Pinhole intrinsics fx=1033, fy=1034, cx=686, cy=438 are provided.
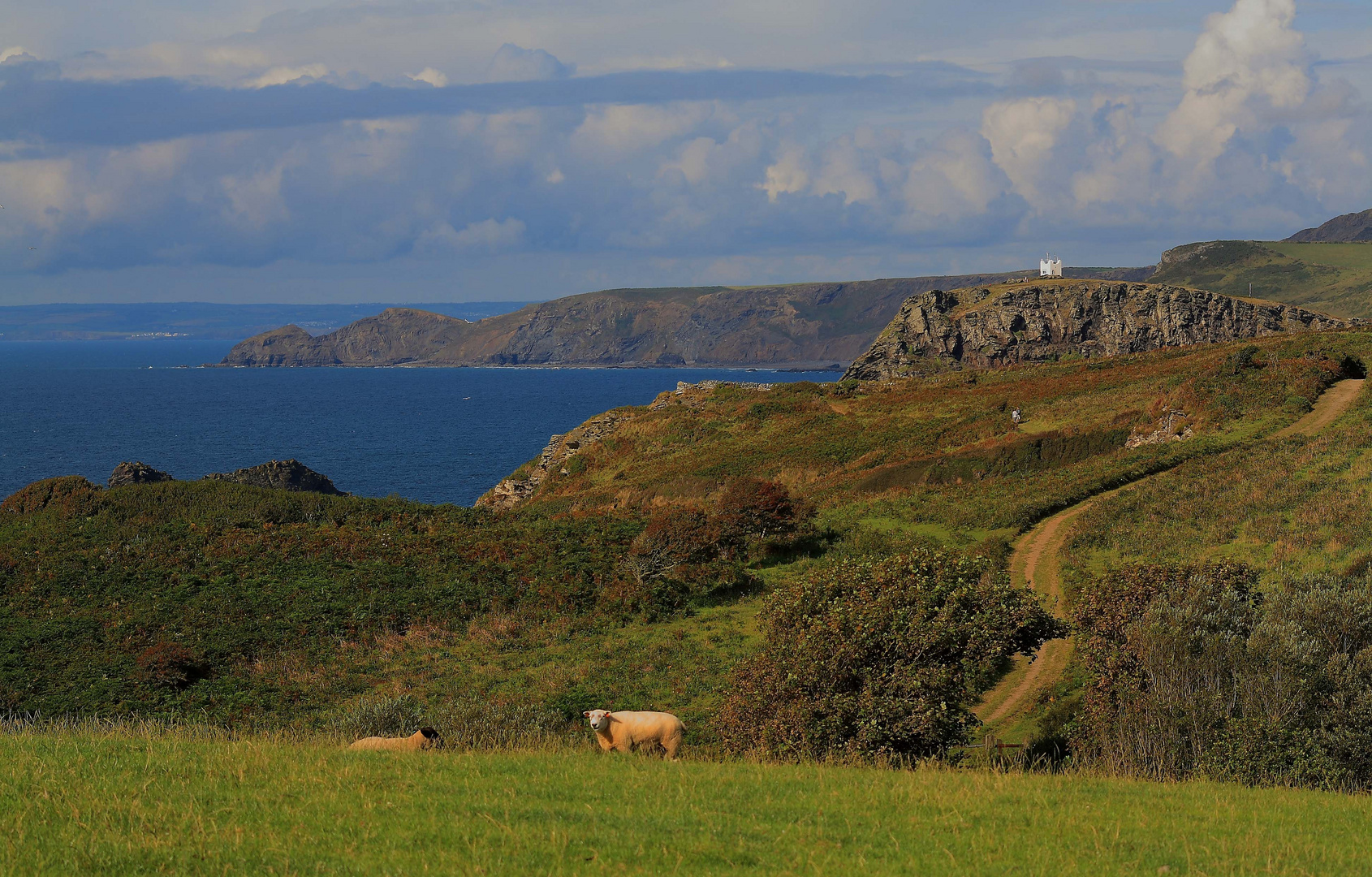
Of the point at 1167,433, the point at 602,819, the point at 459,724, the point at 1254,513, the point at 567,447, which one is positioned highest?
the point at 1167,433

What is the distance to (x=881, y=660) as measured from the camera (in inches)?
734

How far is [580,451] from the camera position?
77375mm

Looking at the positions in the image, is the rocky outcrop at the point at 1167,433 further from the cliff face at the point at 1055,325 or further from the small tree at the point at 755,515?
the cliff face at the point at 1055,325

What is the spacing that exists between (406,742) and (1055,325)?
18517cm

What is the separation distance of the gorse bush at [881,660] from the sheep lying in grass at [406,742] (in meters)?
5.25

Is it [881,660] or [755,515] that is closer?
[881,660]

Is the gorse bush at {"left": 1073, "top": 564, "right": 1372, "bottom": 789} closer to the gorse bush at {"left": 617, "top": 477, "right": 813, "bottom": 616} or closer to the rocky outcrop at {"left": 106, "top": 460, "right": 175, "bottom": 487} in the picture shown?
the gorse bush at {"left": 617, "top": 477, "right": 813, "bottom": 616}

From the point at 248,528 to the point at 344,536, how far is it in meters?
3.95

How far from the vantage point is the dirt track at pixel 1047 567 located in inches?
925

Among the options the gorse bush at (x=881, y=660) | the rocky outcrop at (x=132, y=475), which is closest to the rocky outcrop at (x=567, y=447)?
the rocky outcrop at (x=132, y=475)

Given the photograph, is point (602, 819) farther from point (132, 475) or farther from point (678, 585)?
point (132, 475)

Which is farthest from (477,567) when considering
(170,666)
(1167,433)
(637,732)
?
(1167,433)

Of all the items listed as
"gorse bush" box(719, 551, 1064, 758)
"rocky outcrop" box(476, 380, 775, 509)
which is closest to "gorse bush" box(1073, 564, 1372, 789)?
"gorse bush" box(719, 551, 1064, 758)

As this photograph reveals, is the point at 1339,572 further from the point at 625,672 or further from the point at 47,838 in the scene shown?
the point at 47,838
